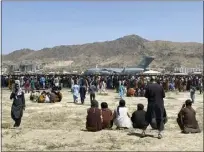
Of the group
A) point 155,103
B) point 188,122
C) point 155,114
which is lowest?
point 188,122

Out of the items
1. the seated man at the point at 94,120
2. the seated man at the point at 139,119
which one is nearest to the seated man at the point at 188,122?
the seated man at the point at 139,119

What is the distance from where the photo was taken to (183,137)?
424 inches

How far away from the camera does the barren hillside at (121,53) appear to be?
122312 mm

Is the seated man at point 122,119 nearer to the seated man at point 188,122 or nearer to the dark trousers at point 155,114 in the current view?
the seated man at point 188,122

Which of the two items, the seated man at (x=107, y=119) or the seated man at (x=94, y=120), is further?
the seated man at (x=107, y=119)

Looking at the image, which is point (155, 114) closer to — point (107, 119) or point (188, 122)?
point (188, 122)

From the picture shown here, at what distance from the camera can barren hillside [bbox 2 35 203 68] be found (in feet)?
401

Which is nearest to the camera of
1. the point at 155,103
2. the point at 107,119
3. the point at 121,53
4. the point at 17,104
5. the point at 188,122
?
the point at 155,103

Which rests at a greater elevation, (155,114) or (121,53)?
(121,53)

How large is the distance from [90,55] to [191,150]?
144106 millimetres

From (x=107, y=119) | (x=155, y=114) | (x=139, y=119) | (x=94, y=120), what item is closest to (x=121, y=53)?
(x=107, y=119)

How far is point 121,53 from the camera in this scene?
158625mm

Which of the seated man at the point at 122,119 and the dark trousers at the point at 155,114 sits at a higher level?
the dark trousers at the point at 155,114

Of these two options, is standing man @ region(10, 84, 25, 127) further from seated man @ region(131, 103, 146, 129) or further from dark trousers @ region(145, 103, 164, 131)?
dark trousers @ region(145, 103, 164, 131)
